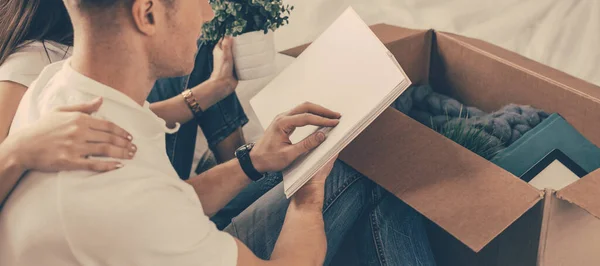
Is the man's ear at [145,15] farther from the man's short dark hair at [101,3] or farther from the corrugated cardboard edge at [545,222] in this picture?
the corrugated cardboard edge at [545,222]

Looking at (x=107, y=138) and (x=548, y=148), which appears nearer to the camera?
(x=107, y=138)

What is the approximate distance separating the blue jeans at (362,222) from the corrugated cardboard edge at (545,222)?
0.63 ft

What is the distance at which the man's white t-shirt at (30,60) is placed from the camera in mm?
927

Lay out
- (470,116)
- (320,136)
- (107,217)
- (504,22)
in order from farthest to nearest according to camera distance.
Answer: (504,22) → (470,116) → (320,136) → (107,217)

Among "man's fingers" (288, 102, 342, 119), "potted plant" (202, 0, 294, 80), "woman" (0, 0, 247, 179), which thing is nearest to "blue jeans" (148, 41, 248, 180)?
"woman" (0, 0, 247, 179)

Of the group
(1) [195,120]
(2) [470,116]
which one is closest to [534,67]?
(2) [470,116]

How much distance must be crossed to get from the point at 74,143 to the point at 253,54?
504 millimetres

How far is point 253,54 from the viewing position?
1.06 meters

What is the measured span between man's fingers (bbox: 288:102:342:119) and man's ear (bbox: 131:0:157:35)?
267 millimetres

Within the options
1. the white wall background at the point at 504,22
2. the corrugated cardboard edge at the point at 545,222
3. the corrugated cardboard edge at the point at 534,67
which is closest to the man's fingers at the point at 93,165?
the corrugated cardboard edge at the point at 545,222

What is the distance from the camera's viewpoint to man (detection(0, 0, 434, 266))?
1.92ft

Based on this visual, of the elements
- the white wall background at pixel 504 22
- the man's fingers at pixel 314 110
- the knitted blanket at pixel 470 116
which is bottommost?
the man's fingers at pixel 314 110

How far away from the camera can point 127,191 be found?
0.60 meters

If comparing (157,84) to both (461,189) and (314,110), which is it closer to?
(314,110)
